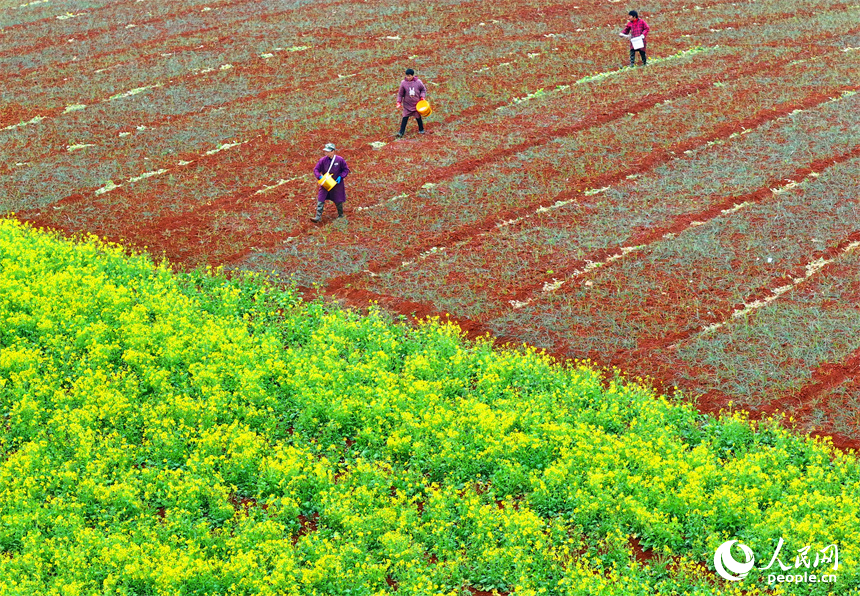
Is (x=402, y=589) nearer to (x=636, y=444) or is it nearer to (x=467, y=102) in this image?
(x=636, y=444)

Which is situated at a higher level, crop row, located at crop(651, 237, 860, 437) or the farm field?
the farm field

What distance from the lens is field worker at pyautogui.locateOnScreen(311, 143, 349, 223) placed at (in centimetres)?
1789

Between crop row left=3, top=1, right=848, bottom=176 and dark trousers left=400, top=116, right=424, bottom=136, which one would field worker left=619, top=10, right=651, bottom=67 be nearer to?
crop row left=3, top=1, right=848, bottom=176

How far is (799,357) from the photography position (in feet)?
44.8

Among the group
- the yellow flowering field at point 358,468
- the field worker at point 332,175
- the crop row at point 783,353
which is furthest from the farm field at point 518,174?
the field worker at point 332,175

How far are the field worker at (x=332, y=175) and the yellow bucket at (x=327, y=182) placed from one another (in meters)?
0.09

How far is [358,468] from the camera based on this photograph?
11398 mm

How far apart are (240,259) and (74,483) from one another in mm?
6593

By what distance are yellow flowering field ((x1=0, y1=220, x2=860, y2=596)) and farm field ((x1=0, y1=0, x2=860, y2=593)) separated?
0.57ft

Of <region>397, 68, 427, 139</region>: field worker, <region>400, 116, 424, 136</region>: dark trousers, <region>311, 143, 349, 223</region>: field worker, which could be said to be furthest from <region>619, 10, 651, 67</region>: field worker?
<region>311, 143, 349, 223</region>: field worker

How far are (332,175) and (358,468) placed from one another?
779 centimetres

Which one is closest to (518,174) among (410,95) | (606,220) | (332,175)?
(606,220)

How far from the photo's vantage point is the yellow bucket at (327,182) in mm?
17781

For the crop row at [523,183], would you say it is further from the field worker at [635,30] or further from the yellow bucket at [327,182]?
the field worker at [635,30]
